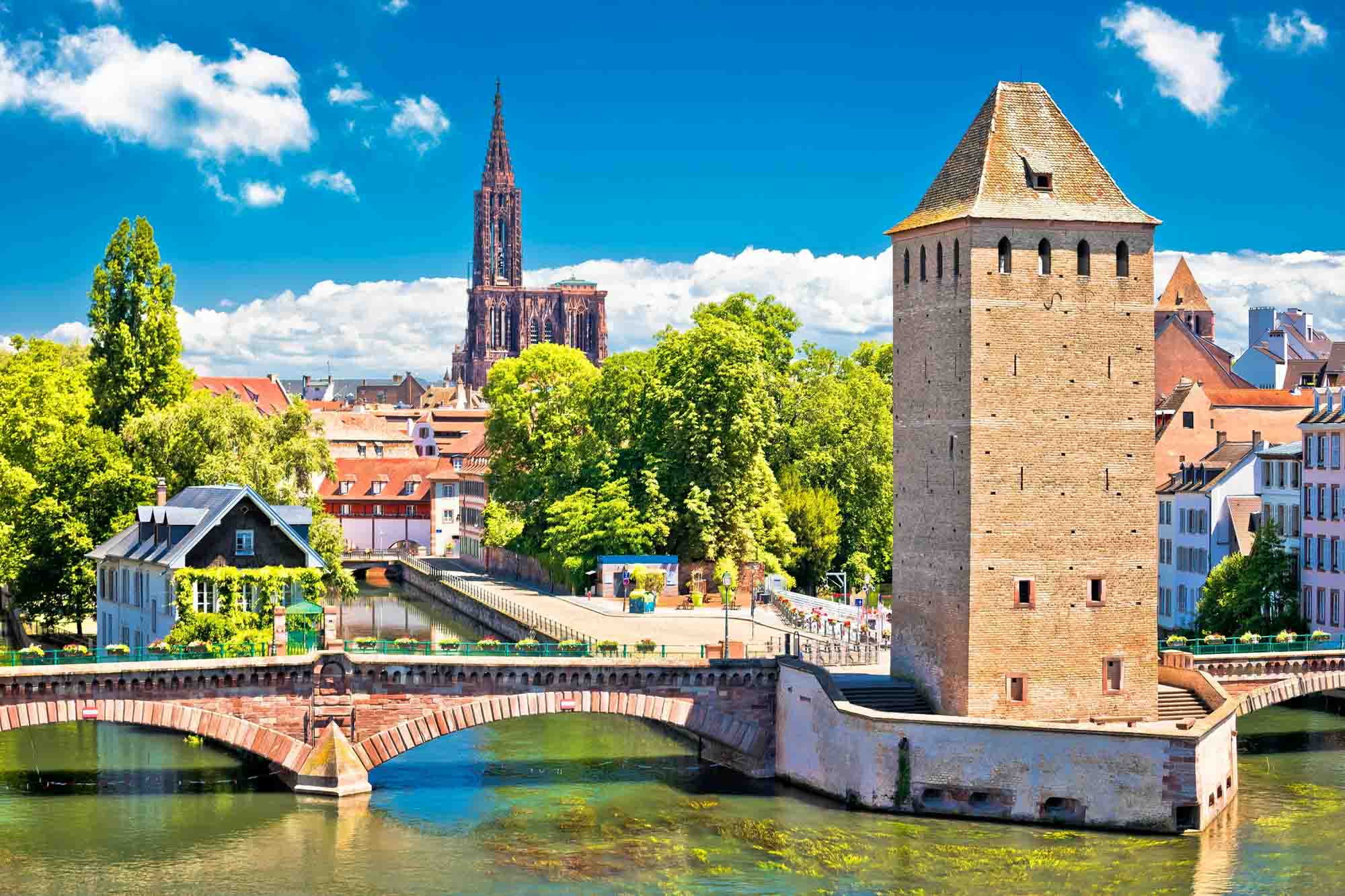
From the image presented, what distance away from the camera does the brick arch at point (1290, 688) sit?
5669 cm

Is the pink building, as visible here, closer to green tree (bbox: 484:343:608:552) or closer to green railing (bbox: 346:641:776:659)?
green railing (bbox: 346:641:776:659)

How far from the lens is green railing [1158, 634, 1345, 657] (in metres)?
57.0

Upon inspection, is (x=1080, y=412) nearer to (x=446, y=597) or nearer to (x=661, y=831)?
(x=661, y=831)

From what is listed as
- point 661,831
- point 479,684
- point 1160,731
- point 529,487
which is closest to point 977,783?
point 1160,731

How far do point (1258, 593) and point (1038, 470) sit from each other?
80.9 ft

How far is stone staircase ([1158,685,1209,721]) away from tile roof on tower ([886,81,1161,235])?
1254 centimetres

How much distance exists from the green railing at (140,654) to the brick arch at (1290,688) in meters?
27.1

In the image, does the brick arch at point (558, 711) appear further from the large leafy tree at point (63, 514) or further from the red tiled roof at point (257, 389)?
the red tiled roof at point (257, 389)

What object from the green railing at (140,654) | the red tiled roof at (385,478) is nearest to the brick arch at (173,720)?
the green railing at (140,654)

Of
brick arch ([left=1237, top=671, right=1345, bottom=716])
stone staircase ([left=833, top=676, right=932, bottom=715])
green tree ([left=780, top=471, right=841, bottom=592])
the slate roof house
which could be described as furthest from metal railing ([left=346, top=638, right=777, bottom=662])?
green tree ([left=780, top=471, right=841, bottom=592])

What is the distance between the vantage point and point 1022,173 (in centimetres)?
4984

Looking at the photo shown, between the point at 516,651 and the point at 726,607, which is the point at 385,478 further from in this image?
the point at 516,651

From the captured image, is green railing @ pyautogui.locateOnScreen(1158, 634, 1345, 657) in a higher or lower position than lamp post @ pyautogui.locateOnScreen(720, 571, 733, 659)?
lower

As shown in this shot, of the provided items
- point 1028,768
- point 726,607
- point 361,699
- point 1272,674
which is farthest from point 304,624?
point 1272,674
